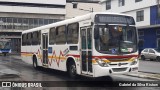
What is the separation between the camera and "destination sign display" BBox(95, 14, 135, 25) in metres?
13.6

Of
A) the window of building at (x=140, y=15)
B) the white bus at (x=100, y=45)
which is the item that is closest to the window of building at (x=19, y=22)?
the window of building at (x=140, y=15)

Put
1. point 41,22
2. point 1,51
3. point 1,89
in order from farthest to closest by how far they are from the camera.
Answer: point 41,22 → point 1,51 → point 1,89

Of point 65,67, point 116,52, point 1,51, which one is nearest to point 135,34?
point 116,52

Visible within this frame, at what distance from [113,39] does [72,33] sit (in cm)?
290

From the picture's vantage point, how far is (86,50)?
45.9ft

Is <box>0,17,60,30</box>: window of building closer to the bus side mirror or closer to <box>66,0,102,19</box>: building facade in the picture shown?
<box>66,0,102,19</box>: building facade

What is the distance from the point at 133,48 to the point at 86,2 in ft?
258

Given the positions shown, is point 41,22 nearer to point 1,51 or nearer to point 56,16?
point 56,16

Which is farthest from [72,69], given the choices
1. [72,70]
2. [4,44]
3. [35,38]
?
[4,44]

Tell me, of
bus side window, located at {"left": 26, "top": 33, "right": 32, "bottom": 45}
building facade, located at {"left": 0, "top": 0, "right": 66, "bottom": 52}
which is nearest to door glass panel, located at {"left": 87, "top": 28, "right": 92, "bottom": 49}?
bus side window, located at {"left": 26, "top": 33, "right": 32, "bottom": 45}

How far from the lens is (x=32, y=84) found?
13672 millimetres

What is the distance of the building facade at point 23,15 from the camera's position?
7900 cm

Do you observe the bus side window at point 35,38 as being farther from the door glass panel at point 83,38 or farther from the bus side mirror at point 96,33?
the bus side mirror at point 96,33

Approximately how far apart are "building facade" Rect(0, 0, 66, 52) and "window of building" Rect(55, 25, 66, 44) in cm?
6225
